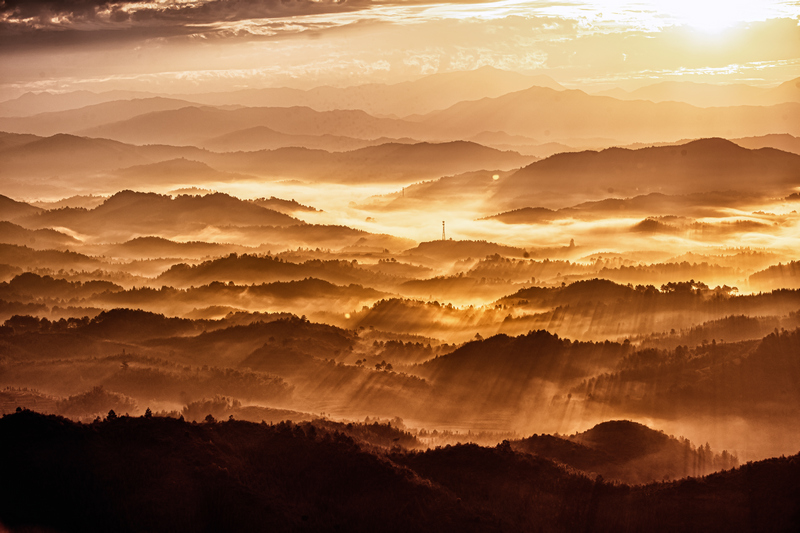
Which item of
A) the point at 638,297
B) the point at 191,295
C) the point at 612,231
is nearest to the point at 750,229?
the point at 612,231

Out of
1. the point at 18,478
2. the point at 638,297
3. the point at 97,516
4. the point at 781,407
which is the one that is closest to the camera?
the point at 97,516

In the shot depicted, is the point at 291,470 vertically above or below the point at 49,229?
above

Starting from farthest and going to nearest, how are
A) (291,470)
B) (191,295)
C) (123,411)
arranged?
(191,295) < (123,411) < (291,470)

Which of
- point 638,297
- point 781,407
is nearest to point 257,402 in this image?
point 781,407

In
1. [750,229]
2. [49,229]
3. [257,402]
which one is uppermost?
[257,402]

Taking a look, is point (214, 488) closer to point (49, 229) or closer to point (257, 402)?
point (257, 402)

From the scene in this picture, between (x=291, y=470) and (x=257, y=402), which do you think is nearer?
(x=291, y=470)
